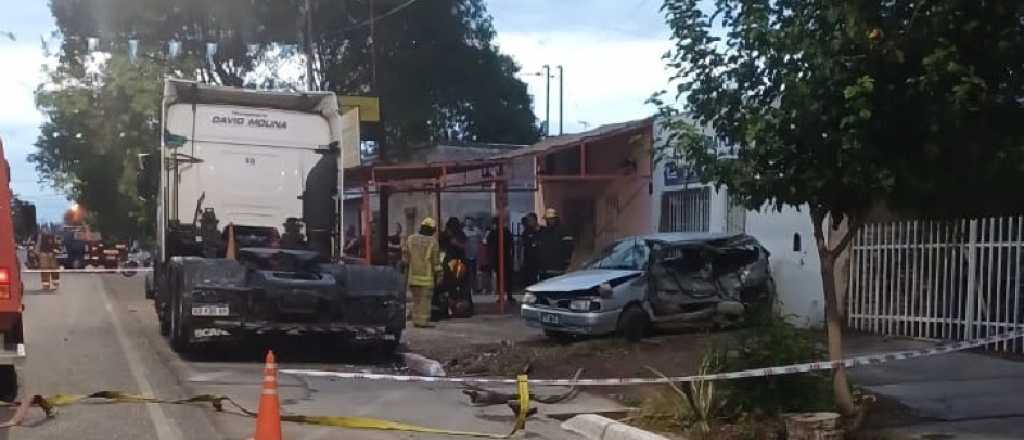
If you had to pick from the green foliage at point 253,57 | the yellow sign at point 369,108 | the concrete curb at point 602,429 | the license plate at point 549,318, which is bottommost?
the concrete curb at point 602,429

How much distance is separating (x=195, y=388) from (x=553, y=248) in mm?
8905

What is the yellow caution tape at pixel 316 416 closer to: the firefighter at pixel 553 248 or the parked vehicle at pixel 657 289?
the parked vehicle at pixel 657 289

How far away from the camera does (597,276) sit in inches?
522

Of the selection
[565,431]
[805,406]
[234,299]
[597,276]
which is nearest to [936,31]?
[805,406]

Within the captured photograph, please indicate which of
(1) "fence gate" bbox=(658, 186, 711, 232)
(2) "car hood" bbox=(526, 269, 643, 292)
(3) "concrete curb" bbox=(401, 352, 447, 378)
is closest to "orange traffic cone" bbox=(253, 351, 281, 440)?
(3) "concrete curb" bbox=(401, 352, 447, 378)

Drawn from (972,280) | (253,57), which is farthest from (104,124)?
(972,280)

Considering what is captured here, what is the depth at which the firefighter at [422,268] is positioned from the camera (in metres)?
15.8

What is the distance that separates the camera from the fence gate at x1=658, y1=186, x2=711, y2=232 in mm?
18469

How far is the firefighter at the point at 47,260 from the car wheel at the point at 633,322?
17648mm

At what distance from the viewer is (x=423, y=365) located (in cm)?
1211

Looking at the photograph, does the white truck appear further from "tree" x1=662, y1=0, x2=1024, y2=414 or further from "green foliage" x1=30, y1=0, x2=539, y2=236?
"green foliage" x1=30, y1=0, x2=539, y2=236

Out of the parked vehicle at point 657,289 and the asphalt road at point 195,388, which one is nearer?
the asphalt road at point 195,388

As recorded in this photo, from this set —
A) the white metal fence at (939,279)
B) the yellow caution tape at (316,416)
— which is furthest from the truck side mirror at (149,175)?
the white metal fence at (939,279)

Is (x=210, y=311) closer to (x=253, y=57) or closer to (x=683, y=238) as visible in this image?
(x=683, y=238)
